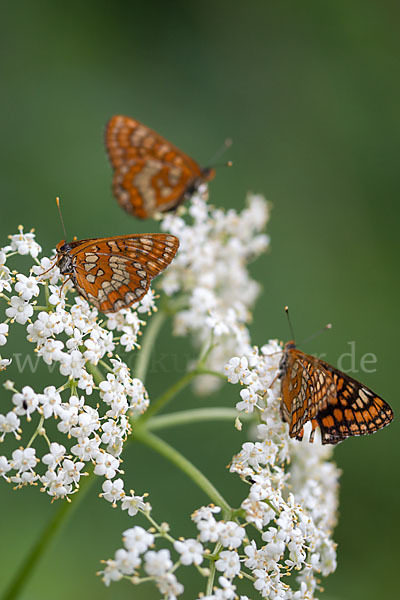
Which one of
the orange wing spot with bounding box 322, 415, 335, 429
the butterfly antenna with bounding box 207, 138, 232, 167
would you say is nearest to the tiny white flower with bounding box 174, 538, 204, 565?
the orange wing spot with bounding box 322, 415, 335, 429

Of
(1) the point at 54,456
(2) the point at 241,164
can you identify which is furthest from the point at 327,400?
(2) the point at 241,164

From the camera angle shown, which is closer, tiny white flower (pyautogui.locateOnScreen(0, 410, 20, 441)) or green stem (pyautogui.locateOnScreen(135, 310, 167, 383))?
tiny white flower (pyautogui.locateOnScreen(0, 410, 20, 441))

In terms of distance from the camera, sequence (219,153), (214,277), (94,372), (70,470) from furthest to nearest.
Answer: (219,153) < (214,277) < (94,372) < (70,470)

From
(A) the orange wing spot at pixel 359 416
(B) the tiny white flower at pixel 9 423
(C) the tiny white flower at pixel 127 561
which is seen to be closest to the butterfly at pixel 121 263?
(B) the tiny white flower at pixel 9 423

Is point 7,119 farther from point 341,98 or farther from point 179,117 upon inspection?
point 341,98

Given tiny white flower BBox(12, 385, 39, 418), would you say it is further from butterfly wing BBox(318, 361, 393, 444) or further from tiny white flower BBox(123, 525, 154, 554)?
butterfly wing BBox(318, 361, 393, 444)

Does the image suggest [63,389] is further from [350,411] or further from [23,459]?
[350,411]

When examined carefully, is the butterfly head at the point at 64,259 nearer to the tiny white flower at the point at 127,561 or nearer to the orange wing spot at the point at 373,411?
the tiny white flower at the point at 127,561
